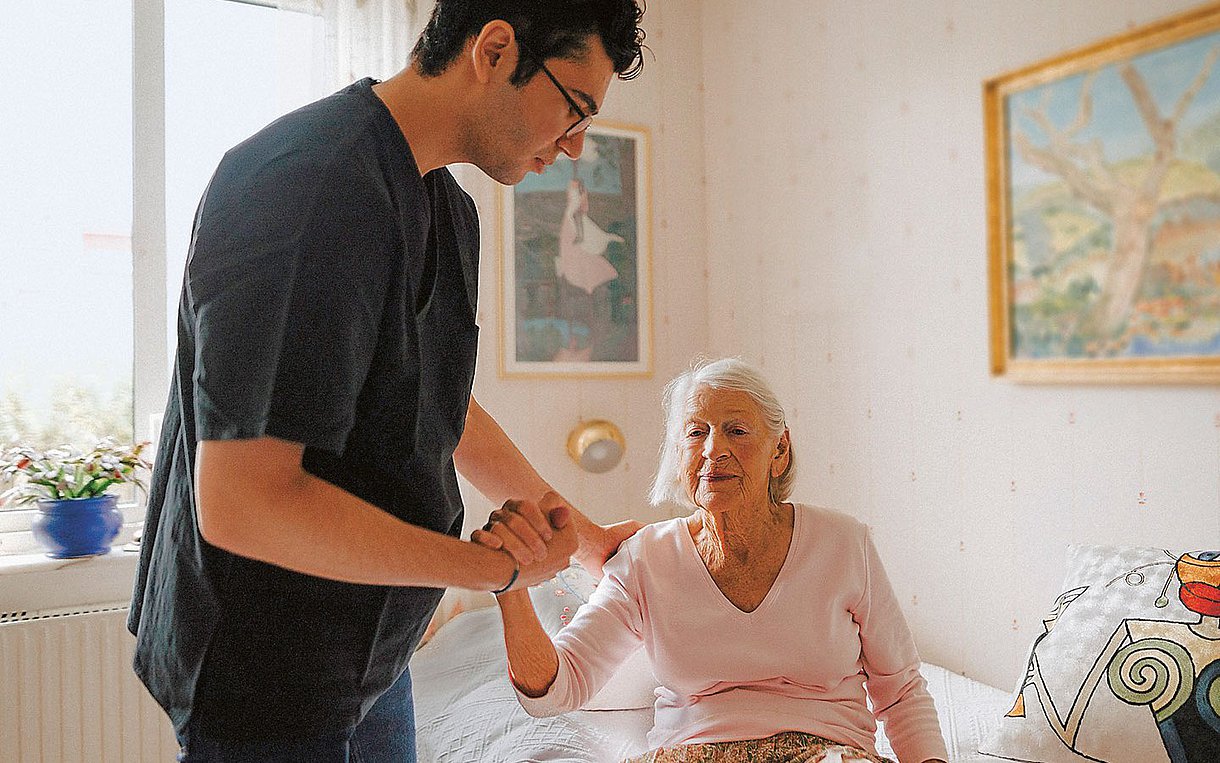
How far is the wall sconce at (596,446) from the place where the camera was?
3053 mm

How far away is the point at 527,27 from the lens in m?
0.94

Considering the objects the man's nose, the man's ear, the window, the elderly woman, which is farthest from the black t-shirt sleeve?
the window

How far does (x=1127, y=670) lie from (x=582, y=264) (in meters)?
2.01

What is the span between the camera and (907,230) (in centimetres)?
260

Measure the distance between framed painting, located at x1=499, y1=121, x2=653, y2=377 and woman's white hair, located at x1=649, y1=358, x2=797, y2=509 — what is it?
1.23m

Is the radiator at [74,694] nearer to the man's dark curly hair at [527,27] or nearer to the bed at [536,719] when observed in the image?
the bed at [536,719]

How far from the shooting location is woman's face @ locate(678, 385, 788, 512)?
1.74m

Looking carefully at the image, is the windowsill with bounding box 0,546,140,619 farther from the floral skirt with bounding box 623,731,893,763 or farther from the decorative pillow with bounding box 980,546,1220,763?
the decorative pillow with bounding box 980,546,1220,763

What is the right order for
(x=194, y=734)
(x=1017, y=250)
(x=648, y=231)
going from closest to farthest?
(x=194, y=734)
(x=1017, y=250)
(x=648, y=231)

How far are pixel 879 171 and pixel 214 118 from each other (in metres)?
1.92

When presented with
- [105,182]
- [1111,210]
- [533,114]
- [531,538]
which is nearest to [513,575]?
[531,538]

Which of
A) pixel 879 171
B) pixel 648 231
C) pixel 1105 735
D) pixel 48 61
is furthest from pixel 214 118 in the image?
pixel 1105 735

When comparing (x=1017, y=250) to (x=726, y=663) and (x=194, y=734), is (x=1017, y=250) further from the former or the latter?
(x=194, y=734)

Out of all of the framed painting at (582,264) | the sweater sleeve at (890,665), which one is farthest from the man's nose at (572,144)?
the framed painting at (582,264)
